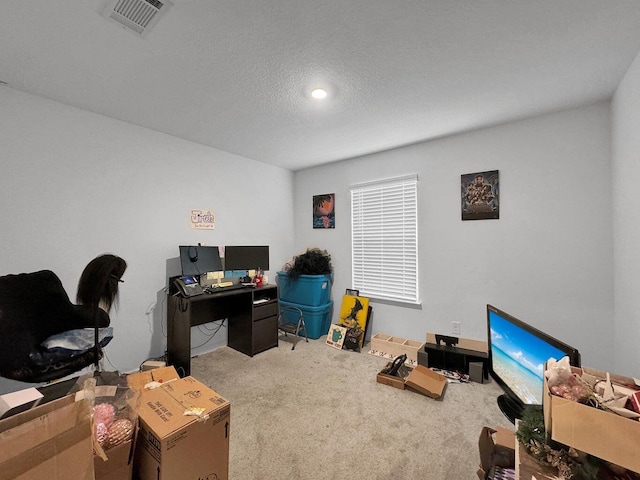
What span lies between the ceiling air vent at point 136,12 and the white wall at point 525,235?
2.67 m

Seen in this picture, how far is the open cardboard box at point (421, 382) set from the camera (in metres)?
2.25

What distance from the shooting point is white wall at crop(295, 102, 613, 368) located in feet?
A: 7.48

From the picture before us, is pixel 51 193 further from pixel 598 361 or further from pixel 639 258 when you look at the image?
pixel 598 361

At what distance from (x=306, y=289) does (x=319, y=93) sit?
2422 millimetres

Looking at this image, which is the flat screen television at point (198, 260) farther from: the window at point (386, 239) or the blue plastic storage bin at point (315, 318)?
the window at point (386, 239)

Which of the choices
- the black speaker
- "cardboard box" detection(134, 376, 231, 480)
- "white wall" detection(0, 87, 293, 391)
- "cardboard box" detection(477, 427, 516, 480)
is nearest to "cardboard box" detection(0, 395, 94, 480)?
"cardboard box" detection(134, 376, 231, 480)

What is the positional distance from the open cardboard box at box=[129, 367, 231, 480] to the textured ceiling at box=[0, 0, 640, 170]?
1902mm

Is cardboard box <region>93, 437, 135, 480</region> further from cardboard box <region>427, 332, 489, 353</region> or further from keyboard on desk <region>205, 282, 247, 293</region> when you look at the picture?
cardboard box <region>427, 332, 489, 353</region>

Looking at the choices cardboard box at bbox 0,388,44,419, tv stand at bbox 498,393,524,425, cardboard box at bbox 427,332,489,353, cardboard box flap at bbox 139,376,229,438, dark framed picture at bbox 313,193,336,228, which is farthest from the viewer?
dark framed picture at bbox 313,193,336,228

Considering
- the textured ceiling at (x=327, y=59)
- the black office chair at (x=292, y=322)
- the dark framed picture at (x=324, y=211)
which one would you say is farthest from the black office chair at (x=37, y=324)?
the dark framed picture at (x=324, y=211)

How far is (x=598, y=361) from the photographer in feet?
7.51

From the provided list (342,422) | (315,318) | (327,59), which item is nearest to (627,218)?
(327,59)

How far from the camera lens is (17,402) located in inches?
33.1

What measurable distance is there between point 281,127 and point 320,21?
1378mm
